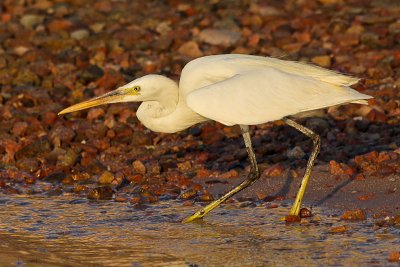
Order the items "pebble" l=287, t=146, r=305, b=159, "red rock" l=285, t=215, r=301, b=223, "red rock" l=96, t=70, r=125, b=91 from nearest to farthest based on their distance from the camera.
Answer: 1. "red rock" l=285, t=215, r=301, b=223
2. "pebble" l=287, t=146, r=305, b=159
3. "red rock" l=96, t=70, r=125, b=91

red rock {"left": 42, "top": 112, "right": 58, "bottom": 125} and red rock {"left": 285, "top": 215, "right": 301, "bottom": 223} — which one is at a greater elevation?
red rock {"left": 42, "top": 112, "right": 58, "bottom": 125}

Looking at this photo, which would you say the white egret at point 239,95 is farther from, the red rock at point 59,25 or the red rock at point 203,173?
the red rock at point 59,25

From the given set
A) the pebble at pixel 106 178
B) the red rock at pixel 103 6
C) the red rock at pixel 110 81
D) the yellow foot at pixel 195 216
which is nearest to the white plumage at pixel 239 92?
the yellow foot at pixel 195 216

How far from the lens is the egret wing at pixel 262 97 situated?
7.79m

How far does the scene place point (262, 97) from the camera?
7.90 meters

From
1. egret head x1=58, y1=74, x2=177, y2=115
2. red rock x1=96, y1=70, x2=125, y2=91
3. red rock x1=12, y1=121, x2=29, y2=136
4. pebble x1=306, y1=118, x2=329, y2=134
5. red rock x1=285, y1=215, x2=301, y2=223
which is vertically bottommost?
red rock x1=285, y1=215, x2=301, y2=223

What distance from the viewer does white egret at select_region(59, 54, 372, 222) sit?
309 inches

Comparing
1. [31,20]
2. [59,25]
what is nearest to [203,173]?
[59,25]

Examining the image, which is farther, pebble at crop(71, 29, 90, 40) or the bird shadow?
pebble at crop(71, 29, 90, 40)

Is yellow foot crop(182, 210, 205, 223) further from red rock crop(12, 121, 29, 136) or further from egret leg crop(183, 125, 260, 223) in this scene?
red rock crop(12, 121, 29, 136)

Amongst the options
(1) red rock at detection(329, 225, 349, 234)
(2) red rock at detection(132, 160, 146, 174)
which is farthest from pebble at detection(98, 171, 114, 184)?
(1) red rock at detection(329, 225, 349, 234)

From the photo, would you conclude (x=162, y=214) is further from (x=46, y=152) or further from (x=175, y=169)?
(x=46, y=152)

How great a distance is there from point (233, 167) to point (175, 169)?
557mm

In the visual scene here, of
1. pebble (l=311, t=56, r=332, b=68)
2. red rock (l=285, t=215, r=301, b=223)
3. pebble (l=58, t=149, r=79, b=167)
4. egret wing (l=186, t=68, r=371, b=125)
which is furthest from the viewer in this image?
→ pebble (l=311, t=56, r=332, b=68)
